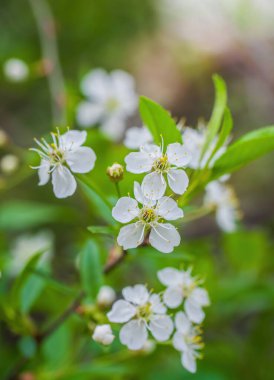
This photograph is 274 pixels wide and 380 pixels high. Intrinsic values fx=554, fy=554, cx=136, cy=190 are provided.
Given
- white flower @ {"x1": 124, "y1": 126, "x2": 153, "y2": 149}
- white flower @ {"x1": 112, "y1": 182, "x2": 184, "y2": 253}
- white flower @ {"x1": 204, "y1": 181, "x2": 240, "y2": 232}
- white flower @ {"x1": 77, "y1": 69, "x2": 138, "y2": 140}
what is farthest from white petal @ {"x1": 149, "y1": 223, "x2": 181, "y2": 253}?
white flower @ {"x1": 77, "y1": 69, "x2": 138, "y2": 140}

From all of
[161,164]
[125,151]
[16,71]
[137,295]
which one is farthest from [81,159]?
[16,71]

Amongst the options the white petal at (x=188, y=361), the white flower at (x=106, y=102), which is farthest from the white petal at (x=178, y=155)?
the white flower at (x=106, y=102)

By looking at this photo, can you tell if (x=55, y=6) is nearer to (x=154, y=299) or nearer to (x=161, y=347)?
A: (x=161, y=347)

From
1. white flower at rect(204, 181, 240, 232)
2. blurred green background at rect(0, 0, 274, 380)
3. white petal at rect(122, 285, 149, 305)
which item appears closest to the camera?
white petal at rect(122, 285, 149, 305)

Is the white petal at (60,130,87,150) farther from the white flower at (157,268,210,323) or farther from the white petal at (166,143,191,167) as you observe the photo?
the white flower at (157,268,210,323)

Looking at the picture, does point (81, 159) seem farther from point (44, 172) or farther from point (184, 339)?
point (184, 339)

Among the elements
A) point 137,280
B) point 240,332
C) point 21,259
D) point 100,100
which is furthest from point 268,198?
point 21,259

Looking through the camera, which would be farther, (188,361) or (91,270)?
(91,270)
